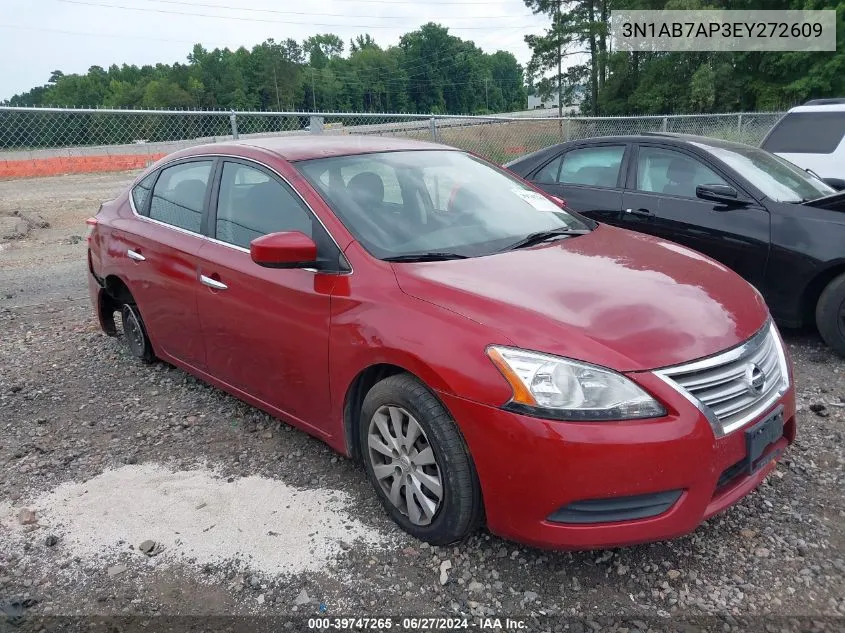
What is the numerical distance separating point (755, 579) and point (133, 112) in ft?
26.1

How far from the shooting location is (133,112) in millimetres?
7879

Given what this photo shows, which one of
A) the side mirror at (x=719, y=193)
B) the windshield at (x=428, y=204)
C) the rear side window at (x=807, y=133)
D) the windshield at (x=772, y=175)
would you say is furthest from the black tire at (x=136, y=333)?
the rear side window at (x=807, y=133)

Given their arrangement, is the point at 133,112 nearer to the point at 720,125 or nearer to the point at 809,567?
the point at 809,567

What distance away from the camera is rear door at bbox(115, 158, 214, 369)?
3.79 m

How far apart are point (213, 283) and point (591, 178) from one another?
377cm

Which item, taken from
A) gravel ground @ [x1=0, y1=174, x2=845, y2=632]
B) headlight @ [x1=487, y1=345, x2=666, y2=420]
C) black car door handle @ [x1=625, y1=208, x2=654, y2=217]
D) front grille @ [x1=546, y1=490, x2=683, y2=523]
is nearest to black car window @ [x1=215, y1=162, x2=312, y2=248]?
gravel ground @ [x1=0, y1=174, x2=845, y2=632]

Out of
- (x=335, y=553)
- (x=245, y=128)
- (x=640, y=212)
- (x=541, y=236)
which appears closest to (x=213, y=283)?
(x=335, y=553)

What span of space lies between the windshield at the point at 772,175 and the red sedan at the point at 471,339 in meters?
2.22

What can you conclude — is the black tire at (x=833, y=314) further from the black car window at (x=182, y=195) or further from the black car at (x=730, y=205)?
the black car window at (x=182, y=195)

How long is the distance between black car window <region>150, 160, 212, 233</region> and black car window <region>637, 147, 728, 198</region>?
3648 millimetres

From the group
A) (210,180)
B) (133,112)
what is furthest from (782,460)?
(133,112)

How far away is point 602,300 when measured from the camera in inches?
99.8

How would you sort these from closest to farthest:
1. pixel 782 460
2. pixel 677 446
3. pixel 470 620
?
1. pixel 677 446
2. pixel 470 620
3. pixel 782 460

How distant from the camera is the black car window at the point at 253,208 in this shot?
10.6 feet
